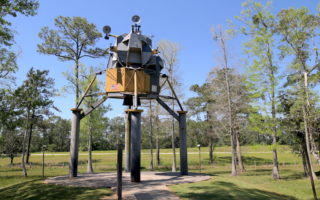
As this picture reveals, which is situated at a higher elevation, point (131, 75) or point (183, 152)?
point (131, 75)

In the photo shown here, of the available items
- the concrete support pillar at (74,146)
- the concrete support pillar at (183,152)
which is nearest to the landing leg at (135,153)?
the concrete support pillar at (183,152)

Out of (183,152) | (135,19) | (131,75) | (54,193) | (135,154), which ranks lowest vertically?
(54,193)

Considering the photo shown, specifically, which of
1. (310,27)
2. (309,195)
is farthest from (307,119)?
(309,195)

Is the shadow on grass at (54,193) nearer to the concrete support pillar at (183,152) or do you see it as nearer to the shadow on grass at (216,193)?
the shadow on grass at (216,193)

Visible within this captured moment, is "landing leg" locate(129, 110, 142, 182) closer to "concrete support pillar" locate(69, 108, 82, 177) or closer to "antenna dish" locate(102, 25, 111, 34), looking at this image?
"concrete support pillar" locate(69, 108, 82, 177)

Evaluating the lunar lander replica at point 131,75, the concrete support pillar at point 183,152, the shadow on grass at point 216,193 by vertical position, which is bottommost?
the shadow on grass at point 216,193

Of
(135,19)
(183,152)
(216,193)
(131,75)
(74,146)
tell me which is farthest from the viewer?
(135,19)

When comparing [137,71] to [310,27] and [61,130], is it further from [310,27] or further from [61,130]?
[61,130]

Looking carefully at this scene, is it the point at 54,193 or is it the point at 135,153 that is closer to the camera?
the point at 54,193

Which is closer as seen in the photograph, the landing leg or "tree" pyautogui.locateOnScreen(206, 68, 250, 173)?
the landing leg

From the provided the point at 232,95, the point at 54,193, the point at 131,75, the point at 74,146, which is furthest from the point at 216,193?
the point at 232,95

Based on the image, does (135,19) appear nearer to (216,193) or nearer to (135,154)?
(135,154)

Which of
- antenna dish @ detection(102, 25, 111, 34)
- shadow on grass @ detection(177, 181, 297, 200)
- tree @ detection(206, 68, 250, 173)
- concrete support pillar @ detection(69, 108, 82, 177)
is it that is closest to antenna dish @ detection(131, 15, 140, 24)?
antenna dish @ detection(102, 25, 111, 34)

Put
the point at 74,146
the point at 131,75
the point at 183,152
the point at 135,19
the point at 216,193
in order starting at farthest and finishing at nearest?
the point at 135,19 < the point at 183,152 < the point at 74,146 < the point at 131,75 < the point at 216,193
